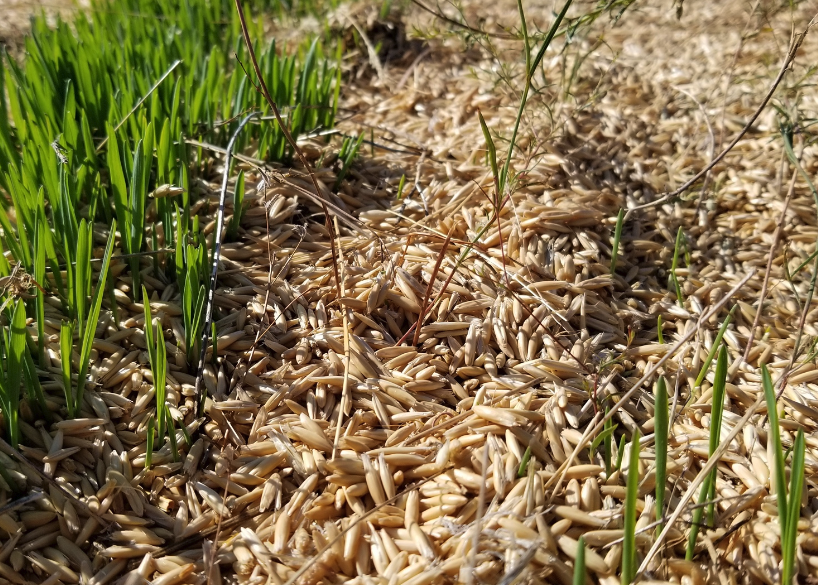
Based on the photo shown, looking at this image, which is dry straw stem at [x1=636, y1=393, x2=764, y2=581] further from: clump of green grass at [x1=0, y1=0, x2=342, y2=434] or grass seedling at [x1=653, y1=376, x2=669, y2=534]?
clump of green grass at [x1=0, y1=0, x2=342, y2=434]

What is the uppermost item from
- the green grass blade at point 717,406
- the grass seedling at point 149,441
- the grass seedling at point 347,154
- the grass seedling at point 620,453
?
the grass seedling at point 347,154

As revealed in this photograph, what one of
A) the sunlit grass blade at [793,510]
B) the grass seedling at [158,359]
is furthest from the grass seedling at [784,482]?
the grass seedling at [158,359]

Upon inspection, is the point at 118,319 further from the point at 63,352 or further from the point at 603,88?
the point at 603,88

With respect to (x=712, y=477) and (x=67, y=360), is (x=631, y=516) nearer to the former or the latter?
(x=712, y=477)

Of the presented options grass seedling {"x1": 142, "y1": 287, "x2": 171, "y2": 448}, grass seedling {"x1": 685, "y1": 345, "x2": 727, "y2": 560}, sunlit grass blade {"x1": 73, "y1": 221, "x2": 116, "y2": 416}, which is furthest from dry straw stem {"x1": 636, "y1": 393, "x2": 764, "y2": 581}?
sunlit grass blade {"x1": 73, "y1": 221, "x2": 116, "y2": 416}

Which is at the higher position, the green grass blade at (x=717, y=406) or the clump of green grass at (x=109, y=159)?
the clump of green grass at (x=109, y=159)

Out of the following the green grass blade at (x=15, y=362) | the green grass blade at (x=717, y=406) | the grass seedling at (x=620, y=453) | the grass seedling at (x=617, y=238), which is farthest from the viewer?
the grass seedling at (x=617, y=238)

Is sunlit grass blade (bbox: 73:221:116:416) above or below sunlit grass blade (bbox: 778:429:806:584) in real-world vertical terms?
above

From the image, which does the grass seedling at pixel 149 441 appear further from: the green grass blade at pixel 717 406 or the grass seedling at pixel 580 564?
the green grass blade at pixel 717 406
